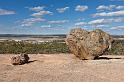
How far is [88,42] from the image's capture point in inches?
1101

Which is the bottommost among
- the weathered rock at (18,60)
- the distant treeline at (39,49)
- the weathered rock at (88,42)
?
the distant treeline at (39,49)

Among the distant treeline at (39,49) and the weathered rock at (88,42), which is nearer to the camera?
the weathered rock at (88,42)

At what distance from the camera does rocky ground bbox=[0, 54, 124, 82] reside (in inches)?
813

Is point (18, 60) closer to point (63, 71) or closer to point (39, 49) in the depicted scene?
point (63, 71)

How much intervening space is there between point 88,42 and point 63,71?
220 inches

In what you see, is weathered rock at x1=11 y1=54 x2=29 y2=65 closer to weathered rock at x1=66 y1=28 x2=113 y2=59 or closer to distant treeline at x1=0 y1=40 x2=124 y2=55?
weathered rock at x1=66 y1=28 x2=113 y2=59

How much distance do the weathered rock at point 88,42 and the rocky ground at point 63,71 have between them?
101 cm

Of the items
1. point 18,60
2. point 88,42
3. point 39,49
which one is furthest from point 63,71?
point 39,49

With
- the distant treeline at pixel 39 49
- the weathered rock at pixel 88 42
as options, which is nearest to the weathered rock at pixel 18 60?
the weathered rock at pixel 88 42

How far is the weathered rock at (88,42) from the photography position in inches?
1095

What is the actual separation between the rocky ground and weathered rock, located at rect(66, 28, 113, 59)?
39.9 inches

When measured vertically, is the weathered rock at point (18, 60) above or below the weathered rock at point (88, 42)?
below

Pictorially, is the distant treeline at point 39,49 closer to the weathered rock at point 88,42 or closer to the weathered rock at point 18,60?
the weathered rock at point 88,42

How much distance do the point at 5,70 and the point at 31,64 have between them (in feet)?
8.76
